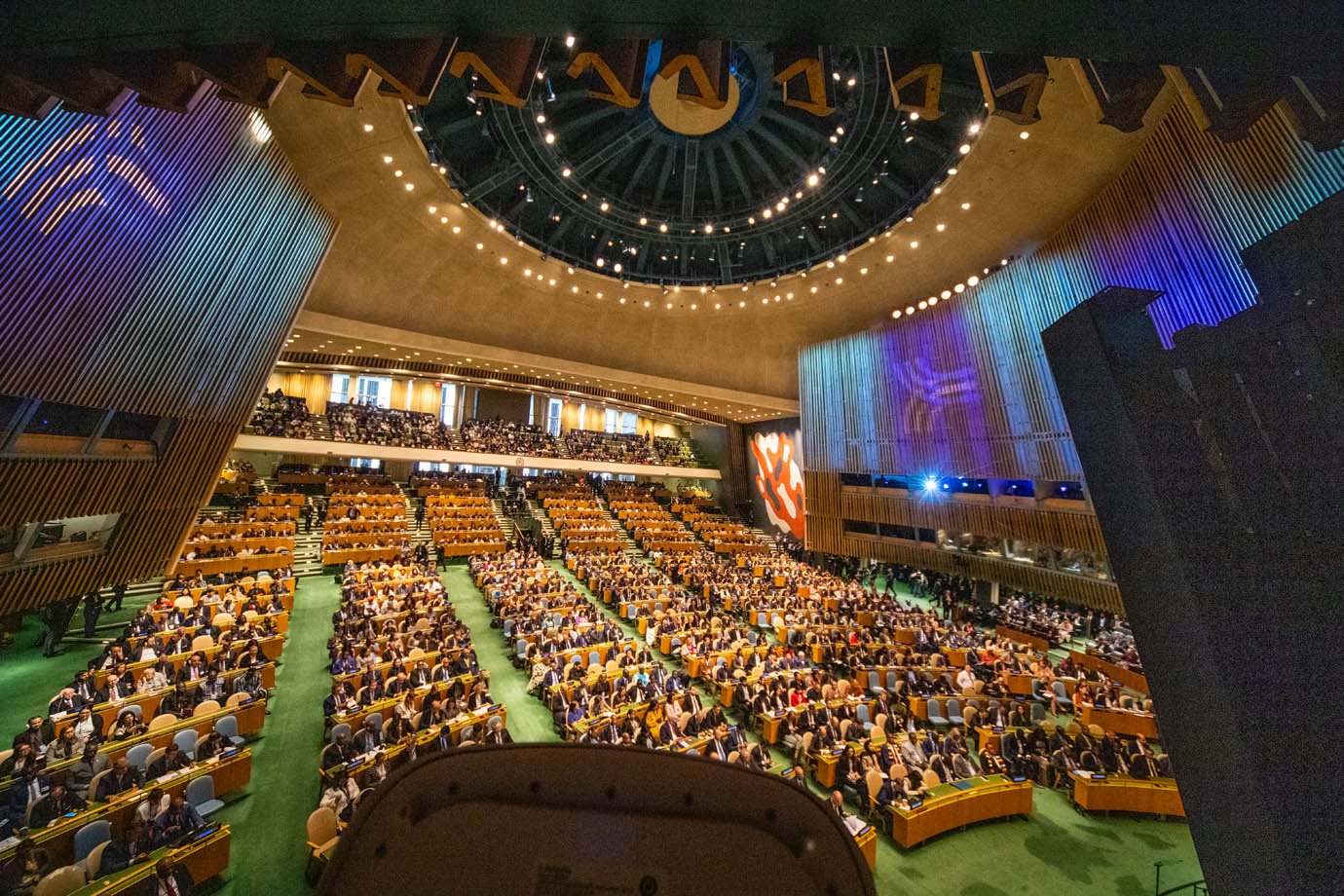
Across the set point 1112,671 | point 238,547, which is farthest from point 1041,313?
point 238,547

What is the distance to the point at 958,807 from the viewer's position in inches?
257

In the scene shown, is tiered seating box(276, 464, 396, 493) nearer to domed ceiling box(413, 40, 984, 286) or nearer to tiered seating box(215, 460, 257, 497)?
tiered seating box(215, 460, 257, 497)

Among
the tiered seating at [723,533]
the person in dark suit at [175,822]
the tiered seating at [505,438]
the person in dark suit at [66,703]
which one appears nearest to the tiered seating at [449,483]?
the tiered seating at [505,438]

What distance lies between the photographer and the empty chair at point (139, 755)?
6113 mm

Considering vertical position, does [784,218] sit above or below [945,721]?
above

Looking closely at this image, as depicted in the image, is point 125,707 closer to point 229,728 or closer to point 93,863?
point 229,728

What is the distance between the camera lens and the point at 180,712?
281 inches

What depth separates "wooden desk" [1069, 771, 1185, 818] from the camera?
6.89 meters

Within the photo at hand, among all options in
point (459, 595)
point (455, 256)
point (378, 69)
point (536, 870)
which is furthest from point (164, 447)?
point (536, 870)

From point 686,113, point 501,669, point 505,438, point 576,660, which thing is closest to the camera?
point 576,660

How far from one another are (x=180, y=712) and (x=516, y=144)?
41.6ft

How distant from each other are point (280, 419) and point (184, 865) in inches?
672

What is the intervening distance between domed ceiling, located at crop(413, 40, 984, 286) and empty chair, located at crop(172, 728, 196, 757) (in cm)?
1091

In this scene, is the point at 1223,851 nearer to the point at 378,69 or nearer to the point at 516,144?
the point at 378,69
